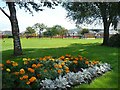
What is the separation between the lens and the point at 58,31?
105 metres

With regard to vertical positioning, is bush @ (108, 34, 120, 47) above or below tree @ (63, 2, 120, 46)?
below

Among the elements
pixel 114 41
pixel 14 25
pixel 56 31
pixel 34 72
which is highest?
pixel 14 25

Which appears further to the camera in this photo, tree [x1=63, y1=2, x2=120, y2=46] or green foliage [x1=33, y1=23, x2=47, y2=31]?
green foliage [x1=33, y1=23, x2=47, y2=31]

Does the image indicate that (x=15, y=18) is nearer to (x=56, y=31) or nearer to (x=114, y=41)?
(x=114, y=41)

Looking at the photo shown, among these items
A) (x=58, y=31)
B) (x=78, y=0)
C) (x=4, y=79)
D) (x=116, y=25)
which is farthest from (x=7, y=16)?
(x=58, y=31)

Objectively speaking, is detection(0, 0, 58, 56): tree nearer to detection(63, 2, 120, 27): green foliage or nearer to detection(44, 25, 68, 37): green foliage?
detection(63, 2, 120, 27): green foliage

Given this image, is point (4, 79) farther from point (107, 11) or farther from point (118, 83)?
point (107, 11)

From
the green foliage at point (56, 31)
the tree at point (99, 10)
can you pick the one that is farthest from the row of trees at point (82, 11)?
the green foliage at point (56, 31)

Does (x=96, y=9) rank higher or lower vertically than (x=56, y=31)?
higher

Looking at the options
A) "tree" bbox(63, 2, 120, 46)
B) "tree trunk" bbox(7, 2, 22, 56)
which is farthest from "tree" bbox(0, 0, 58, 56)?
"tree" bbox(63, 2, 120, 46)

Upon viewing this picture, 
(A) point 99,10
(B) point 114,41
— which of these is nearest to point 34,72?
(B) point 114,41

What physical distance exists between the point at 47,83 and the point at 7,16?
42.4ft

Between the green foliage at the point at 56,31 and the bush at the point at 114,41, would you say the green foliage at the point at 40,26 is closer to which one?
the green foliage at the point at 56,31

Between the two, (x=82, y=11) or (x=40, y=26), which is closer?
(x=82, y=11)
